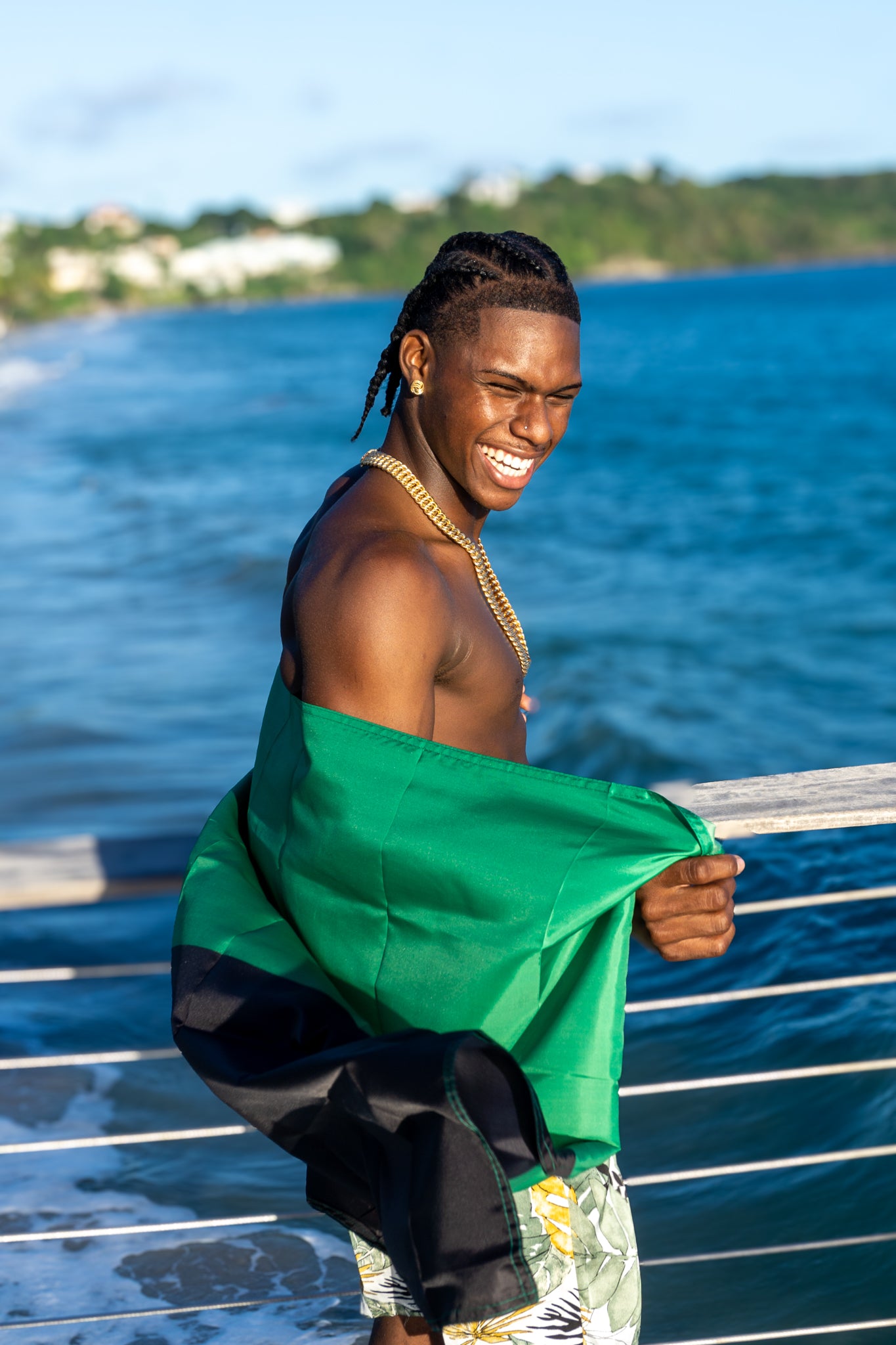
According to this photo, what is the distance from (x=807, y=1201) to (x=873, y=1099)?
0.62 meters

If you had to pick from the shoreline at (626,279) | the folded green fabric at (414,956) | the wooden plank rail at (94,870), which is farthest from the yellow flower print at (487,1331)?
the shoreline at (626,279)


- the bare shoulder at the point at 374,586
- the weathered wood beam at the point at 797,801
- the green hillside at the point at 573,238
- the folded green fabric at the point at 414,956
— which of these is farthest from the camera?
the green hillside at the point at 573,238

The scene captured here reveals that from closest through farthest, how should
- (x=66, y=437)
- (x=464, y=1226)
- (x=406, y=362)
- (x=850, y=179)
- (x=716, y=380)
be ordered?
(x=464, y=1226)
(x=406, y=362)
(x=66, y=437)
(x=716, y=380)
(x=850, y=179)

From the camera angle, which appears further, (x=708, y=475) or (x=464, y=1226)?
(x=708, y=475)

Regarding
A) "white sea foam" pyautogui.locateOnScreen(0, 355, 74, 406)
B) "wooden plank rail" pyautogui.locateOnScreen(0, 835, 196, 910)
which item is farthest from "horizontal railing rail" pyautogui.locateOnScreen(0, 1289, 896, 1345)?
"white sea foam" pyautogui.locateOnScreen(0, 355, 74, 406)

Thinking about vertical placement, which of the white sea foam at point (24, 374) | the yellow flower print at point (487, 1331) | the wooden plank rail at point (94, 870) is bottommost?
the yellow flower print at point (487, 1331)

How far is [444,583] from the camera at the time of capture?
1.85 meters

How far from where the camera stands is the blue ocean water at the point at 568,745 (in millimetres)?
3420

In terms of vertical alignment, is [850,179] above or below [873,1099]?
above

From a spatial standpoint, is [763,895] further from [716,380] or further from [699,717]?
[716,380]

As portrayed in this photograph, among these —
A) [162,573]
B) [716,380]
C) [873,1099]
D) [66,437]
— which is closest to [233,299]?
[716,380]

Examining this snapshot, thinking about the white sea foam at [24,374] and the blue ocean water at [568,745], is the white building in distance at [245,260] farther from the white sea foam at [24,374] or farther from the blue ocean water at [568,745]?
the blue ocean water at [568,745]

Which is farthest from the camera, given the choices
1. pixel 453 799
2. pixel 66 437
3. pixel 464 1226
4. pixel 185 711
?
pixel 66 437

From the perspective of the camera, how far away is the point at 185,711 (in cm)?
948
